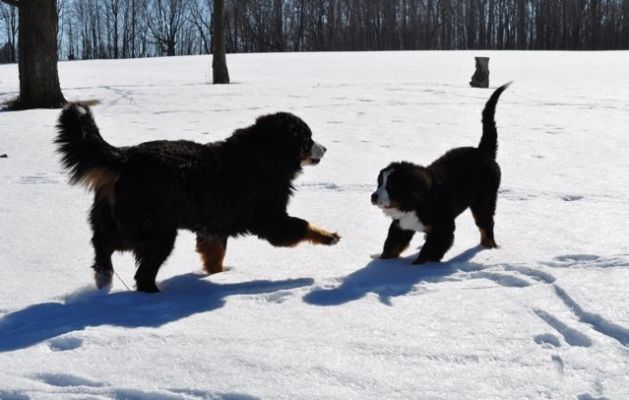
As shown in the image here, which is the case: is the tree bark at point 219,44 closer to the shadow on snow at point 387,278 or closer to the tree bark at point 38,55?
the tree bark at point 38,55

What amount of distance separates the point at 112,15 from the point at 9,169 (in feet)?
216

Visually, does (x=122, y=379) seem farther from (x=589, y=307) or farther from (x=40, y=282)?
(x=589, y=307)

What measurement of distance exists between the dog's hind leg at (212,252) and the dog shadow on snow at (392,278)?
0.89 metres

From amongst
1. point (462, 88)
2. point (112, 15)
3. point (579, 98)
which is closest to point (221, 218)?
point (579, 98)

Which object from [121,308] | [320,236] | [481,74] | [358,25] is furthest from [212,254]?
[358,25]

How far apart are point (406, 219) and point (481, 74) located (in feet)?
48.8

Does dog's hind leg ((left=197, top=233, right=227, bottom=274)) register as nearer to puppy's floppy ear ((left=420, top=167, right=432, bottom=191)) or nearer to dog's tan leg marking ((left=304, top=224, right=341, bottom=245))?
dog's tan leg marking ((left=304, top=224, right=341, bottom=245))

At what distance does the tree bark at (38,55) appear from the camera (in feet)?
40.5

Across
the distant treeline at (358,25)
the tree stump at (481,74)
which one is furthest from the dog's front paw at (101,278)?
the distant treeline at (358,25)

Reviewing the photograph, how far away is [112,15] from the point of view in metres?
68.8

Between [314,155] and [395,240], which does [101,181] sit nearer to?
[314,155]

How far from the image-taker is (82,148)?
3.92m

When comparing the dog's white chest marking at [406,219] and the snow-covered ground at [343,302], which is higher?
the dog's white chest marking at [406,219]

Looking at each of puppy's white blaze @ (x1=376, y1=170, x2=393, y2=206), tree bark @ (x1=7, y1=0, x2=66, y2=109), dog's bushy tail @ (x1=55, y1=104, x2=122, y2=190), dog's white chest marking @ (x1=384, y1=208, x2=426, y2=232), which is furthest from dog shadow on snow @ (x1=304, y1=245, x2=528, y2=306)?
tree bark @ (x1=7, y1=0, x2=66, y2=109)
